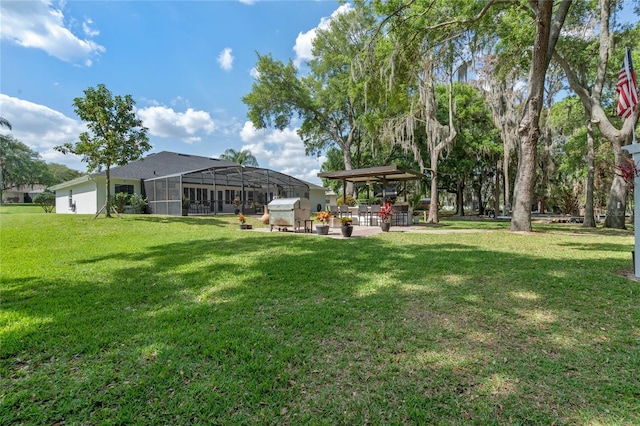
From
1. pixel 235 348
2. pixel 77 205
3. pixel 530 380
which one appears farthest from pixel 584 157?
pixel 77 205

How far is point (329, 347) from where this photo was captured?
2.49 m

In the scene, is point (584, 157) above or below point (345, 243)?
above

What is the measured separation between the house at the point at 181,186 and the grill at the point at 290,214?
860 centimetres

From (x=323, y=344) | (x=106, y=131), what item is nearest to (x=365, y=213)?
(x=323, y=344)

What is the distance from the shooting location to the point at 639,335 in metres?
2.57

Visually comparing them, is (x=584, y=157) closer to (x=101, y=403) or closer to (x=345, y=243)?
(x=345, y=243)

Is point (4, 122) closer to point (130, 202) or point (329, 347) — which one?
point (130, 202)

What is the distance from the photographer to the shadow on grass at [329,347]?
1.81m

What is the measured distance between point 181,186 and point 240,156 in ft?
74.2

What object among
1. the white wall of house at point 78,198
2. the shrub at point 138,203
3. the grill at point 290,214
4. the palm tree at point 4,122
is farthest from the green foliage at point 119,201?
the palm tree at point 4,122

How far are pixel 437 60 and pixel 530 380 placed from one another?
13.5 metres

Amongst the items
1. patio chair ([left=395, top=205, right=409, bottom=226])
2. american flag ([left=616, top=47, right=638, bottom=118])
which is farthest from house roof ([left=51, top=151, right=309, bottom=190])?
american flag ([left=616, top=47, right=638, bottom=118])

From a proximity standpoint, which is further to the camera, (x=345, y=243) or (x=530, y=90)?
(x=530, y=90)

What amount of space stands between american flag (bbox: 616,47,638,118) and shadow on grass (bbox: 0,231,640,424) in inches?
97.4
